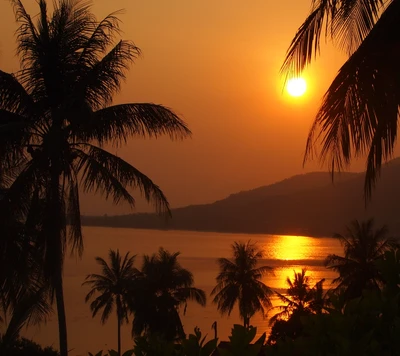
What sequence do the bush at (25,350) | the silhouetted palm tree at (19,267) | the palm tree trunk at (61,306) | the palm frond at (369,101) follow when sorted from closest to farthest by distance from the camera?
the palm frond at (369,101) < the silhouetted palm tree at (19,267) < the palm tree trunk at (61,306) < the bush at (25,350)

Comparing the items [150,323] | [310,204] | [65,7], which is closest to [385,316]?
[65,7]

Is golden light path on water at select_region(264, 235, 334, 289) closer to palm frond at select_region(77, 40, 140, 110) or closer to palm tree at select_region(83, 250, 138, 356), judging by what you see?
palm tree at select_region(83, 250, 138, 356)

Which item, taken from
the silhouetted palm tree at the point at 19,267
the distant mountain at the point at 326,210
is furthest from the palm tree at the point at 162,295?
the distant mountain at the point at 326,210

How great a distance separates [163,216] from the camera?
533 inches

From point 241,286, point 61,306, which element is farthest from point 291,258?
point 61,306

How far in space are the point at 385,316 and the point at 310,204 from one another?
188433 millimetres

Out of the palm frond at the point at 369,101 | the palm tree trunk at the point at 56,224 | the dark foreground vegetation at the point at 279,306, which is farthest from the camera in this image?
the palm tree trunk at the point at 56,224

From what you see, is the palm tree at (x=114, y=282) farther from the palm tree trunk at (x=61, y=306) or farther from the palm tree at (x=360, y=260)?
the palm tree trunk at (x=61, y=306)

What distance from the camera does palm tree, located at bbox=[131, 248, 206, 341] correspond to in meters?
41.1

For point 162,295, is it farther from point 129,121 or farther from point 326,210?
point 326,210

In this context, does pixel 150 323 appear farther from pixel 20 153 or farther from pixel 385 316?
pixel 385 316

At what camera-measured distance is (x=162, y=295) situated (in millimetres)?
41562

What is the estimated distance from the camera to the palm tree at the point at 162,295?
41.1 meters

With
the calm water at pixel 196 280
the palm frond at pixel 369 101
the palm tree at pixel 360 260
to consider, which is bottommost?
the calm water at pixel 196 280
